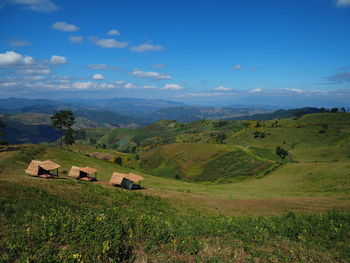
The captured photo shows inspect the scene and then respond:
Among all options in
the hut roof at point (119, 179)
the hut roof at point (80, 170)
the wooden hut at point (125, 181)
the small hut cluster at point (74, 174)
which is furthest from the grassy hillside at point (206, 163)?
the hut roof at point (80, 170)

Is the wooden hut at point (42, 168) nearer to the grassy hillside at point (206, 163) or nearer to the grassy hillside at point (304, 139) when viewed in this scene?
the grassy hillside at point (206, 163)

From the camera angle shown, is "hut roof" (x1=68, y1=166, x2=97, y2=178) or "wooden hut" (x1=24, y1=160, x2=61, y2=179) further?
"hut roof" (x1=68, y1=166, x2=97, y2=178)

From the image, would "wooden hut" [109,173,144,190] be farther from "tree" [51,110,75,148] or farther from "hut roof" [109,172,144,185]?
"tree" [51,110,75,148]

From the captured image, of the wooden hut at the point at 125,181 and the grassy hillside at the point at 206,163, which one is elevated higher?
the wooden hut at the point at 125,181

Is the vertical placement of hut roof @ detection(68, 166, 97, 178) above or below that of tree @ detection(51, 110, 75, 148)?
below

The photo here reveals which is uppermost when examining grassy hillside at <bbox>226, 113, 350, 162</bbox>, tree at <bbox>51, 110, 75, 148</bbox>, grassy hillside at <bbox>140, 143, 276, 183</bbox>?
tree at <bbox>51, 110, 75, 148</bbox>

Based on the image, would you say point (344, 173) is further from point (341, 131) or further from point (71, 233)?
point (341, 131)

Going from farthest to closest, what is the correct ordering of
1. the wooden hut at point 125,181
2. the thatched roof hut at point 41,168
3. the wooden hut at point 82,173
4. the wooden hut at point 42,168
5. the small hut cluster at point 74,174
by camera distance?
1. the wooden hut at point 82,173
2. the wooden hut at point 125,181
3. the small hut cluster at point 74,174
4. the wooden hut at point 42,168
5. the thatched roof hut at point 41,168

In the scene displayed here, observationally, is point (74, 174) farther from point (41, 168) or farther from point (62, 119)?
point (62, 119)

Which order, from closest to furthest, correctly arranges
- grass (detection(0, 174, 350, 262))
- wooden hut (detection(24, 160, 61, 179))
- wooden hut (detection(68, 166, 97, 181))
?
grass (detection(0, 174, 350, 262)), wooden hut (detection(24, 160, 61, 179)), wooden hut (detection(68, 166, 97, 181))

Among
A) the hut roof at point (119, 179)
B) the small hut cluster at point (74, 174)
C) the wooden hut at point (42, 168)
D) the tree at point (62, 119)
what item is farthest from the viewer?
the tree at point (62, 119)

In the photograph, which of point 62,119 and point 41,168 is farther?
point 62,119

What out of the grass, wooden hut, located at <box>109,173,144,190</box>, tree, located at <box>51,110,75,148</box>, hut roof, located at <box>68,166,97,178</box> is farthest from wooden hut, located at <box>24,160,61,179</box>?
tree, located at <box>51,110,75,148</box>

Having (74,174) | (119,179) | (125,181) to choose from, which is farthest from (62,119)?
(125,181)
